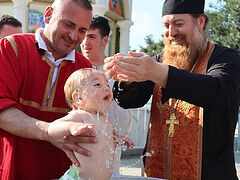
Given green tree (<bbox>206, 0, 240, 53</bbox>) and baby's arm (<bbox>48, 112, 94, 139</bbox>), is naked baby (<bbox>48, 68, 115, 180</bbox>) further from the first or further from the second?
green tree (<bbox>206, 0, 240, 53</bbox>)

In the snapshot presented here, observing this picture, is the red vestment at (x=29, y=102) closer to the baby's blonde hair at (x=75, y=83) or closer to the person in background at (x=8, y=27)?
the baby's blonde hair at (x=75, y=83)

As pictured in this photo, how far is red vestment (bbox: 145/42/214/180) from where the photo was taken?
2.59 meters

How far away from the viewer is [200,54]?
284 cm

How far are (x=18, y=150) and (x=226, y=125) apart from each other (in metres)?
1.42

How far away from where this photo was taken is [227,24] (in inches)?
961

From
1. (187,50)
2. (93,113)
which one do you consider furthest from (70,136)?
(187,50)

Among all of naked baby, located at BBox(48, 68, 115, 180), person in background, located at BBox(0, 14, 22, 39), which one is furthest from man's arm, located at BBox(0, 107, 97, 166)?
person in background, located at BBox(0, 14, 22, 39)

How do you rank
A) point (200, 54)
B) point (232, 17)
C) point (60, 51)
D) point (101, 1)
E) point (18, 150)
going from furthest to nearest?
point (232, 17) → point (101, 1) → point (200, 54) → point (60, 51) → point (18, 150)

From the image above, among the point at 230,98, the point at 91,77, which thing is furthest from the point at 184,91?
the point at 91,77

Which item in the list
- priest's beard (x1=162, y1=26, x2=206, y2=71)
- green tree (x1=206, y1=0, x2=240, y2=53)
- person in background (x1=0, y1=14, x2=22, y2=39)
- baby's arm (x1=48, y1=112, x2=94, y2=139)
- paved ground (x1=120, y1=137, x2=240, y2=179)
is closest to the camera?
baby's arm (x1=48, y1=112, x2=94, y2=139)

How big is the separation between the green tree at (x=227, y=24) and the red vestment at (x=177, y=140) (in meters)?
22.0

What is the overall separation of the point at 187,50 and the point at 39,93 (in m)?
1.20

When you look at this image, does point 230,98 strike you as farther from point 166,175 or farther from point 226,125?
point 166,175

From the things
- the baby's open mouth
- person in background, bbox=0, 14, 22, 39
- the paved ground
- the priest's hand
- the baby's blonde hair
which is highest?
person in background, bbox=0, 14, 22, 39
